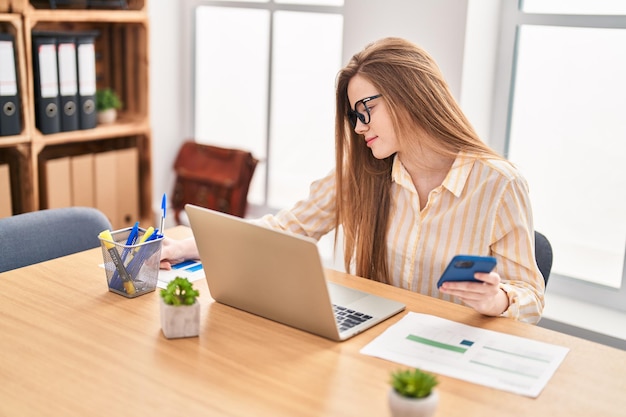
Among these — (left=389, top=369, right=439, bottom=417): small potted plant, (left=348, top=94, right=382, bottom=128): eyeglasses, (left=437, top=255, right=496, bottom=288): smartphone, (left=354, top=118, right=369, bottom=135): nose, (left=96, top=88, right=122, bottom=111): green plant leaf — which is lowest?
(left=389, top=369, right=439, bottom=417): small potted plant

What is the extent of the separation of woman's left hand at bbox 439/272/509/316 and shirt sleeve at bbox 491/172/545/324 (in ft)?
0.20

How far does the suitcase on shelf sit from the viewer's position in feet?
10.8

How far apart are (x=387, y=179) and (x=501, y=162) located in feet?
0.99

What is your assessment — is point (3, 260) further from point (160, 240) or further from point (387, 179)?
point (387, 179)

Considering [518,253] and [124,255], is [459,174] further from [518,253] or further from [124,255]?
[124,255]

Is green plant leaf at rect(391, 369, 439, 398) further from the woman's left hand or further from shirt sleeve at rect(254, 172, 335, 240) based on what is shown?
shirt sleeve at rect(254, 172, 335, 240)

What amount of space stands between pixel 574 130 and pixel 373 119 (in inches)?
39.8

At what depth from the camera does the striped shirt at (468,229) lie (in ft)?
5.78

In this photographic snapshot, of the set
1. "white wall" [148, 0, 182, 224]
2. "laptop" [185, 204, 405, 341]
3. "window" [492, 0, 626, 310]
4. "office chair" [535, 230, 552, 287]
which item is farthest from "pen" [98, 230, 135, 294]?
"white wall" [148, 0, 182, 224]

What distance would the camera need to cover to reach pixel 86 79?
120 inches

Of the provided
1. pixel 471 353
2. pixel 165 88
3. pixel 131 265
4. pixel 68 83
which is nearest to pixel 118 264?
pixel 131 265

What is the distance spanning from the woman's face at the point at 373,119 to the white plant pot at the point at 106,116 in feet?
5.23

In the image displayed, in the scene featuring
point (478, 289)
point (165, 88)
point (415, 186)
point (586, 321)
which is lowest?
point (586, 321)

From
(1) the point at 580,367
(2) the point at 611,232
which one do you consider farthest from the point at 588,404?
(2) the point at 611,232
